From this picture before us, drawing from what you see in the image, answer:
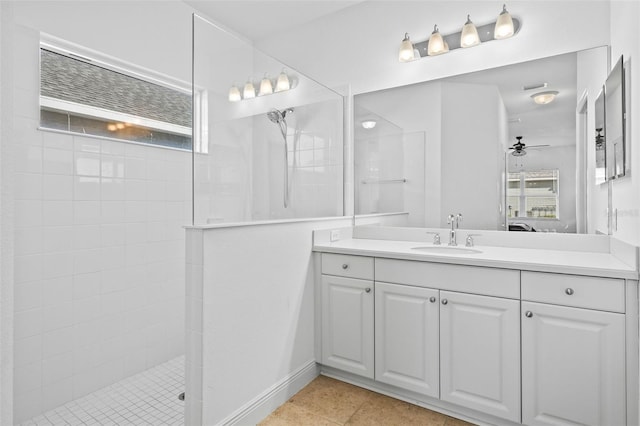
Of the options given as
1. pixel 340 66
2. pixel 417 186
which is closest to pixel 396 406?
pixel 417 186

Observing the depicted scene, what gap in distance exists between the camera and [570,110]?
79.2 inches

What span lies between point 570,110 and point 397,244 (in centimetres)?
126

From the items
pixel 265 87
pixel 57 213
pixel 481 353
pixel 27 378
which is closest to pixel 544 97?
pixel 481 353

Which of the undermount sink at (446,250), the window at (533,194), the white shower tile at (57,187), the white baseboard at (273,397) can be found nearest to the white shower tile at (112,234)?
the white shower tile at (57,187)

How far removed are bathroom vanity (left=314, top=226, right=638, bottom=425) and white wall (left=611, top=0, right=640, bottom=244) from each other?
0.13 m

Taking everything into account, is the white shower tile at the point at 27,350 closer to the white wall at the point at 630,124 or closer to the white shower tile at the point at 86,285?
the white shower tile at the point at 86,285

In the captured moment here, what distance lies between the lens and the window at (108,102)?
6.61 ft

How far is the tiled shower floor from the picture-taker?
190 cm

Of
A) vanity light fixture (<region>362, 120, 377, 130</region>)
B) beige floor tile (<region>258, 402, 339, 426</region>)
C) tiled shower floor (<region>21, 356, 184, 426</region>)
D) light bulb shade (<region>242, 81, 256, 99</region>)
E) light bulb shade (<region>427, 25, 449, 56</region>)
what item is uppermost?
light bulb shade (<region>427, 25, 449, 56</region>)

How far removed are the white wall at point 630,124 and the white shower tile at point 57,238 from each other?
281cm

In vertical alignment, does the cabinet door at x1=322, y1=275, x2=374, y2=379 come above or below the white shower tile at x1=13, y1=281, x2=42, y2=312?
below

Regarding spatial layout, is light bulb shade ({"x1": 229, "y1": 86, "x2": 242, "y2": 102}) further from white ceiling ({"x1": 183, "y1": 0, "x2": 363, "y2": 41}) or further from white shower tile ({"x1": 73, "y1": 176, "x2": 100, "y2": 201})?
white ceiling ({"x1": 183, "y1": 0, "x2": 363, "y2": 41})

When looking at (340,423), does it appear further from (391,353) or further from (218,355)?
(218,355)

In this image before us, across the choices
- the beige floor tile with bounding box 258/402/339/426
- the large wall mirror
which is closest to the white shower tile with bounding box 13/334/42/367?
the beige floor tile with bounding box 258/402/339/426
